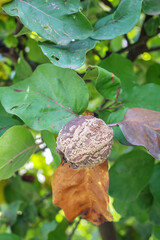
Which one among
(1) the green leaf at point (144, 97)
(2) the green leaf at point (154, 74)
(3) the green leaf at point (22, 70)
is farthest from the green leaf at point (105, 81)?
(2) the green leaf at point (154, 74)

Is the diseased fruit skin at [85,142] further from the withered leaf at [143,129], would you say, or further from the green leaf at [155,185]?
the green leaf at [155,185]

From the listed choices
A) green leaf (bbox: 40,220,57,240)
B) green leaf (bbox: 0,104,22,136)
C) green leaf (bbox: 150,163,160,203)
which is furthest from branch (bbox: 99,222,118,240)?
green leaf (bbox: 0,104,22,136)

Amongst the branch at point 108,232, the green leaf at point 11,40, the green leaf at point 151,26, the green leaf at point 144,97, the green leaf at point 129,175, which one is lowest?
the branch at point 108,232

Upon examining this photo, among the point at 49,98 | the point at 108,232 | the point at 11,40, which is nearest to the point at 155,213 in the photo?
the point at 108,232

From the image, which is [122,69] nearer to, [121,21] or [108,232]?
[121,21]

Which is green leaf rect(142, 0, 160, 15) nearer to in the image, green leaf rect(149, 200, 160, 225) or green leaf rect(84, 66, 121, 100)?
green leaf rect(84, 66, 121, 100)

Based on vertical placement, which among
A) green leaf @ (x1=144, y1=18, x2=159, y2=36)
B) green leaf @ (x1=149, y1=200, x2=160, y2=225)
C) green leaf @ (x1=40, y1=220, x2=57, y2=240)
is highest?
green leaf @ (x1=144, y1=18, x2=159, y2=36)

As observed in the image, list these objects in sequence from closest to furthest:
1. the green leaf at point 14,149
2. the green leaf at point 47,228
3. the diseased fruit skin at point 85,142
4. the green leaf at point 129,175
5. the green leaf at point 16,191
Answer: the diseased fruit skin at point 85,142
the green leaf at point 14,149
the green leaf at point 129,175
the green leaf at point 47,228
the green leaf at point 16,191
